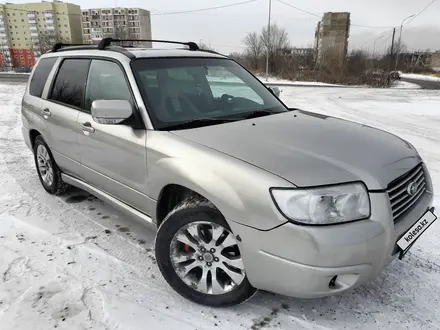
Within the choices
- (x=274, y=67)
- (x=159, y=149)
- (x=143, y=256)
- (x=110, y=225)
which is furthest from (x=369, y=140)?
(x=274, y=67)

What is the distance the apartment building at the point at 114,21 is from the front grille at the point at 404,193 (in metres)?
69.0

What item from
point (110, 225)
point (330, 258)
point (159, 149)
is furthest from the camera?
point (110, 225)

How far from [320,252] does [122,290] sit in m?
1.54

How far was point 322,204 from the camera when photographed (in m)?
1.93

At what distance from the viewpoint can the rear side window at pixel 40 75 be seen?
4.16m

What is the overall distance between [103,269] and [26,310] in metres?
0.62

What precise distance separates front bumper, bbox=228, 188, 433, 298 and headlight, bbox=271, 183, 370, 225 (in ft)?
0.15

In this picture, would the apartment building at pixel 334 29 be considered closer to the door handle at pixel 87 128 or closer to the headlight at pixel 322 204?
the door handle at pixel 87 128

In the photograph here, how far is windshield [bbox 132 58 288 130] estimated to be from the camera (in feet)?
9.11

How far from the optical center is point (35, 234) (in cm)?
339

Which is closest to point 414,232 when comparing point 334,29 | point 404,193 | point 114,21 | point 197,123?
point 404,193

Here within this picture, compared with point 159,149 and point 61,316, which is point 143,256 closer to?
point 61,316

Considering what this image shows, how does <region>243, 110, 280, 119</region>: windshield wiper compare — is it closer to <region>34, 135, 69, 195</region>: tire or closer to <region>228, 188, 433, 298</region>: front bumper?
<region>228, 188, 433, 298</region>: front bumper

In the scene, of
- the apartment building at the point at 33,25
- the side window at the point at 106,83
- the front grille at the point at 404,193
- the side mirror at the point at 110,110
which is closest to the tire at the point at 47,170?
the side window at the point at 106,83
